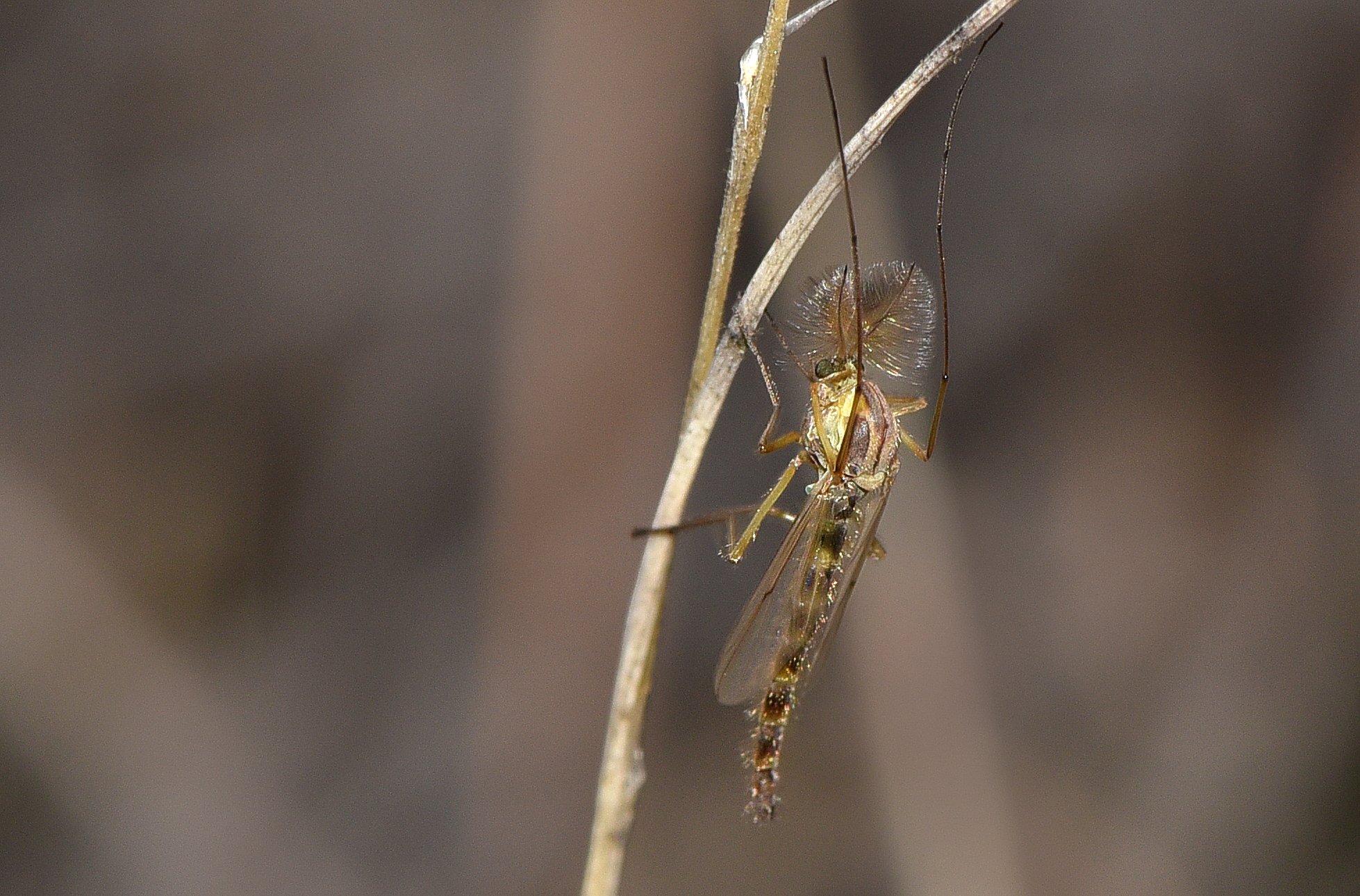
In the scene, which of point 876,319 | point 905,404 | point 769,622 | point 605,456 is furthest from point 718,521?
point 605,456

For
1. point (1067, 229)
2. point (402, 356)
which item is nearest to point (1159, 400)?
point (1067, 229)

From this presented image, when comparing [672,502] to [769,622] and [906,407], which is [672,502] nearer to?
[769,622]

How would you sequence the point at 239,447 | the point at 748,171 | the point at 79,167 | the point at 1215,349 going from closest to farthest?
the point at 748,171
the point at 79,167
the point at 239,447
the point at 1215,349

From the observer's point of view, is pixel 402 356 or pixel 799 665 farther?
pixel 402 356

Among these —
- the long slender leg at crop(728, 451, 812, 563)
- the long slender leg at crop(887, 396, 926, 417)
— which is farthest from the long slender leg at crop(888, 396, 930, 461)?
the long slender leg at crop(728, 451, 812, 563)

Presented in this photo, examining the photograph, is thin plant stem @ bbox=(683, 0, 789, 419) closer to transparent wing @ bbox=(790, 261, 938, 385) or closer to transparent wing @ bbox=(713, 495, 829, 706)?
transparent wing @ bbox=(790, 261, 938, 385)

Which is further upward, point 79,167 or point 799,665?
point 79,167

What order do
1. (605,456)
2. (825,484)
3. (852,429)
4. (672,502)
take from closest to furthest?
(672,502) → (852,429) → (825,484) → (605,456)

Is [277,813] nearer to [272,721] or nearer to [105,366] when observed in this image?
[272,721]
